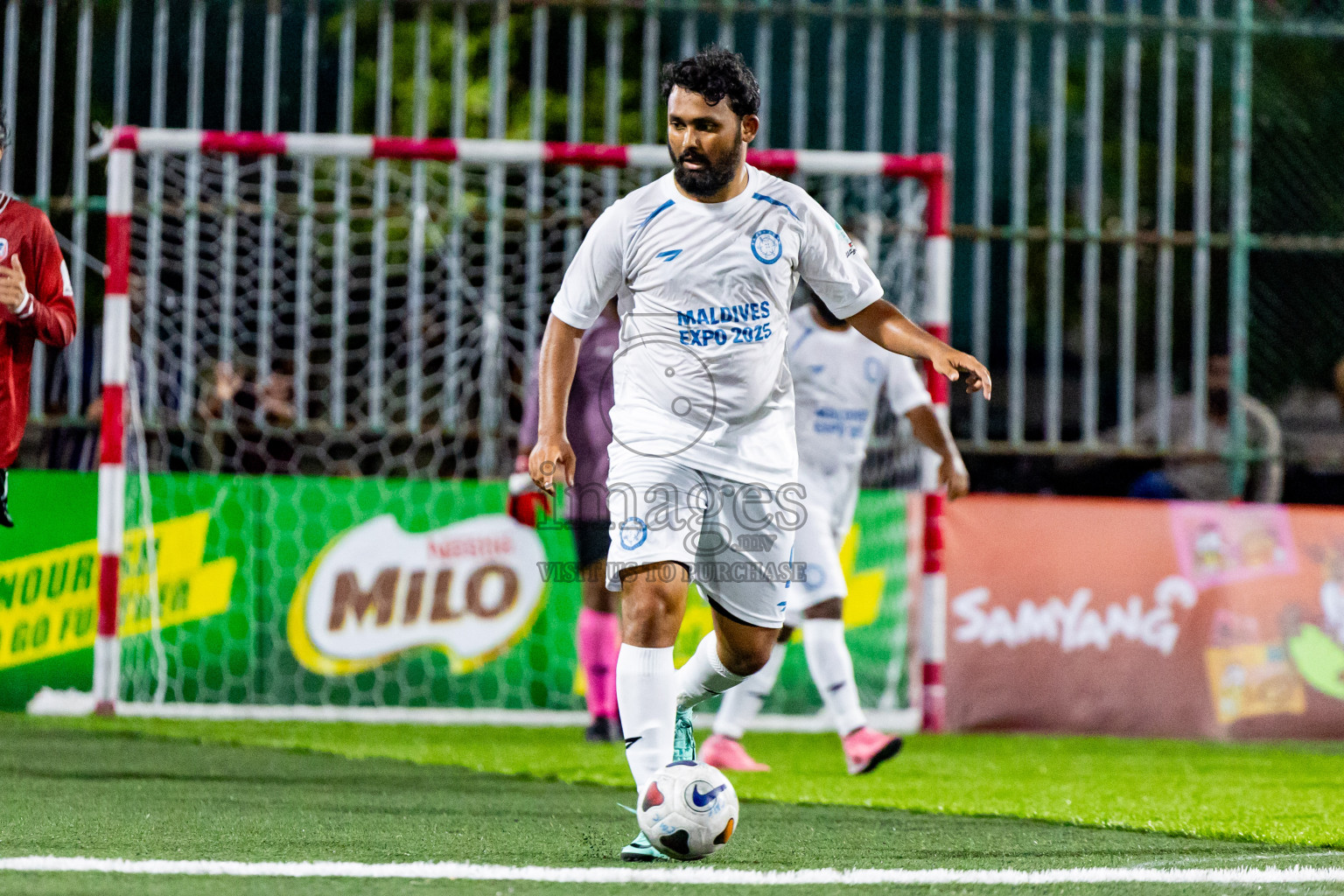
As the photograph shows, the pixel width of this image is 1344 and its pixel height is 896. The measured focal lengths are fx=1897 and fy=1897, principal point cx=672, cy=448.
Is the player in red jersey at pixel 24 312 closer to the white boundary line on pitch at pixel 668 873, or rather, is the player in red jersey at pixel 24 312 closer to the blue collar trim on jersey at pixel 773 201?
A: the white boundary line on pitch at pixel 668 873

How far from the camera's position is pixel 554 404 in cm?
453

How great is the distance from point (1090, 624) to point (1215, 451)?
1.44 m

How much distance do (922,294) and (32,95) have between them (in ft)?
15.3

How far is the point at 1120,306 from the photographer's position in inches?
389

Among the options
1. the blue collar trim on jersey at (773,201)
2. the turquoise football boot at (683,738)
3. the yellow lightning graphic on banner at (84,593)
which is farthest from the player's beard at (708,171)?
the yellow lightning graphic on banner at (84,593)

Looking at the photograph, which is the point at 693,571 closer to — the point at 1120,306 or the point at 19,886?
the point at 19,886

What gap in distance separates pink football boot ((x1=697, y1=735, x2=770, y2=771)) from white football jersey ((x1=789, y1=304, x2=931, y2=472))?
1082 millimetres

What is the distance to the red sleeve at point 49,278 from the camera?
5.92 metres

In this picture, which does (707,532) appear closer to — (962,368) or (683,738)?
(683,738)

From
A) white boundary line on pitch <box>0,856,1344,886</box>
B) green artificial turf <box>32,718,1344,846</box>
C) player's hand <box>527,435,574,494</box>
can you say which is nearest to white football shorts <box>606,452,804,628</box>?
player's hand <box>527,435,574,494</box>

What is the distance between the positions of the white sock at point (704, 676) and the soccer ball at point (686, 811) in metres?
0.67

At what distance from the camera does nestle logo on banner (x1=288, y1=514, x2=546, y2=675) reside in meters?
8.75

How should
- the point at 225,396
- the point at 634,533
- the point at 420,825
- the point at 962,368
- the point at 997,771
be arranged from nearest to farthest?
the point at 634,533 < the point at 962,368 < the point at 420,825 < the point at 997,771 < the point at 225,396

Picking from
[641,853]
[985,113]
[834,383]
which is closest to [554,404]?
[641,853]
